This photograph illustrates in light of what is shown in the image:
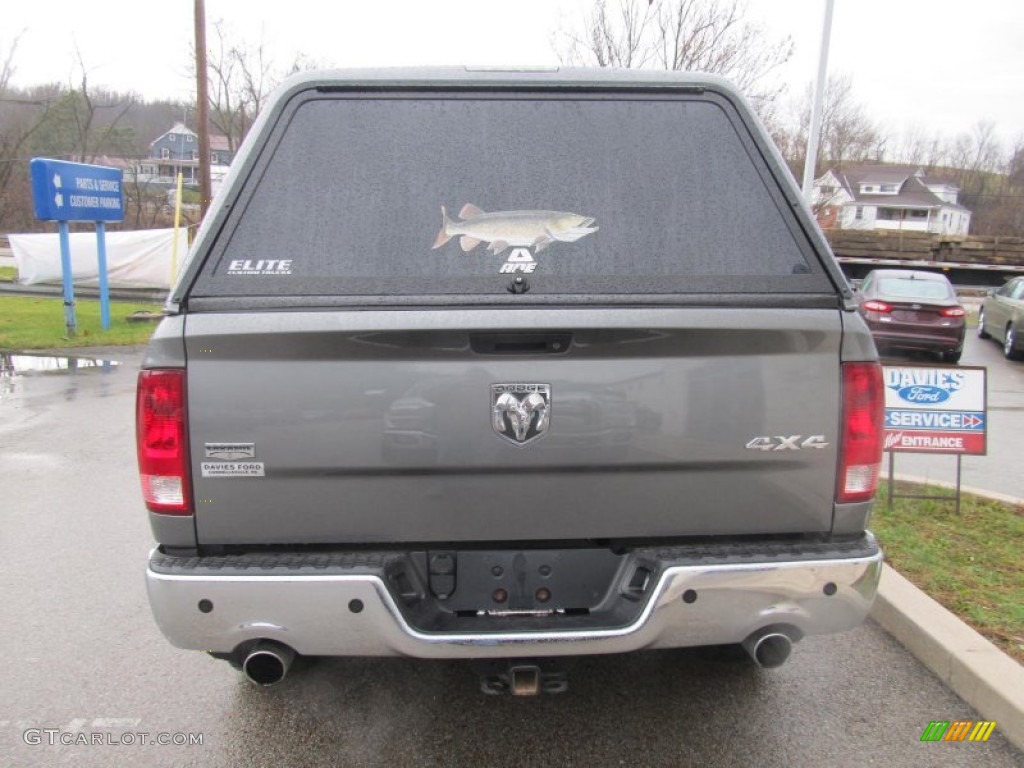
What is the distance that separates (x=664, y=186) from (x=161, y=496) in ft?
6.22

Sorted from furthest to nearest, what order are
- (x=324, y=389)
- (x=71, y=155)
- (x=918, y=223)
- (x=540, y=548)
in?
1. (x=918, y=223)
2. (x=71, y=155)
3. (x=540, y=548)
4. (x=324, y=389)

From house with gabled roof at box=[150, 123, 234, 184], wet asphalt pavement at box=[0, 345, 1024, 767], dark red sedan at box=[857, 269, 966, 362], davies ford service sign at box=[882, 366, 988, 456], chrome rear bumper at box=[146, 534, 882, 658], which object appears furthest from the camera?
house with gabled roof at box=[150, 123, 234, 184]

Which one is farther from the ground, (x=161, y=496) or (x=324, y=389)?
(x=324, y=389)

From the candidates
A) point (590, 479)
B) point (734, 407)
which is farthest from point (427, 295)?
point (734, 407)

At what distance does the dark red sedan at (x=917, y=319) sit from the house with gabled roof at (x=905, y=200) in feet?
218

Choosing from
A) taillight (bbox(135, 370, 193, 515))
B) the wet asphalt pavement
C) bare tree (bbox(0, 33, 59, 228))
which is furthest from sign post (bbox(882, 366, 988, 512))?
bare tree (bbox(0, 33, 59, 228))

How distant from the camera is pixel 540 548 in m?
2.52

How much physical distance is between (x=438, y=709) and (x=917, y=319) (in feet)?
40.0

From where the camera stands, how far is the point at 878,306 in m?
13.0

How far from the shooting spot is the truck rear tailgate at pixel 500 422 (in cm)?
232

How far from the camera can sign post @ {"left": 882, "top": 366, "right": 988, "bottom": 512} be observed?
513cm

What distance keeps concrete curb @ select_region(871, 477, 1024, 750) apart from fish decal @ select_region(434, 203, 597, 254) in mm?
2272

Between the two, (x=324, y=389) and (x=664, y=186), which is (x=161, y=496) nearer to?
(x=324, y=389)

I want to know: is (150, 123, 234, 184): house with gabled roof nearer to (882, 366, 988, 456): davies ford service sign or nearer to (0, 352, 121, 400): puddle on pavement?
(0, 352, 121, 400): puddle on pavement
